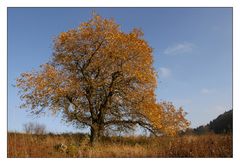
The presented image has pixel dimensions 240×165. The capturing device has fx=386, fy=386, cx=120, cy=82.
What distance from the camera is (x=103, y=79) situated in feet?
88.2

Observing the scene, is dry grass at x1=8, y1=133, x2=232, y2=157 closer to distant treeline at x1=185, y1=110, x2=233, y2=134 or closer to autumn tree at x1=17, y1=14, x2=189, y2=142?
distant treeline at x1=185, y1=110, x2=233, y2=134

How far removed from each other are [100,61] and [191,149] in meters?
11.6

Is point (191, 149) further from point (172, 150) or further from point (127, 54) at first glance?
point (127, 54)

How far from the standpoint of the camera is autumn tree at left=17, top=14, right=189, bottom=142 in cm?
2592

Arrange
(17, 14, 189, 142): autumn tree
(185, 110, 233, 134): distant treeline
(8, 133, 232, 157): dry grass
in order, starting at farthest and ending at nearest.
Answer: (17, 14, 189, 142): autumn tree < (185, 110, 233, 134): distant treeline < (8, 133, 232, 157): dry grass

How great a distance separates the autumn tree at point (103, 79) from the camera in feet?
85.0

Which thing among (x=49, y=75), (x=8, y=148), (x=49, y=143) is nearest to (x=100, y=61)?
(x=49, y=75)

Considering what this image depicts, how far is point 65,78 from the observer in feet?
83.8

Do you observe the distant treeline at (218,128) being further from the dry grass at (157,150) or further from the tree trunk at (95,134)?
the tree trunk at (95,134)

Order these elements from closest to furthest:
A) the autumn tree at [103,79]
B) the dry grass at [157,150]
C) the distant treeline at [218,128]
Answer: the dry grass at [157,150], the distant treeline at [218,128], the autumn tree at [103,79]

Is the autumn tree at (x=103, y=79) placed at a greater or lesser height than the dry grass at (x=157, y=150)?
greater

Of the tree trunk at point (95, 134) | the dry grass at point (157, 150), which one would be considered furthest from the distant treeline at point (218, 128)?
the tree trunk at point (95, 134)

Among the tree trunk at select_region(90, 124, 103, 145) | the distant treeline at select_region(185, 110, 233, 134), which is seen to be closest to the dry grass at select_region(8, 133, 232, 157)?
the distant treeline at select_region(185, 110, 233, 134)
